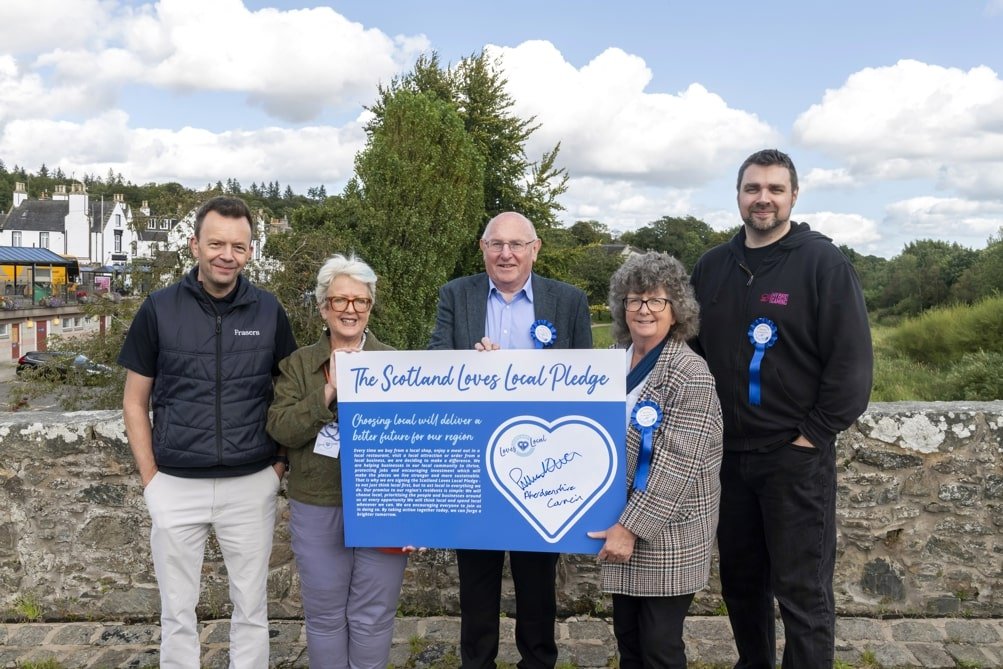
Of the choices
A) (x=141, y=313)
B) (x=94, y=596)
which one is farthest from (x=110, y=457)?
(x=141, y=313)

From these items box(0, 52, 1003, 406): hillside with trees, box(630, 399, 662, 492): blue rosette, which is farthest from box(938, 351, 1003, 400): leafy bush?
box(630, 399, 662, 492): blue rosette

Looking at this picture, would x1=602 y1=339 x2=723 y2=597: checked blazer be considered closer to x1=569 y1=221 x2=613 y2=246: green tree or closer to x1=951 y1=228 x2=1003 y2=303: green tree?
x1=951 y1=228 x2=1003 y2=303: green tree

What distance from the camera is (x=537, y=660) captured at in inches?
129

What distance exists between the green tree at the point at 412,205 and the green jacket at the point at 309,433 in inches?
677

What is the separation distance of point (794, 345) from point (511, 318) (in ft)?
3.98

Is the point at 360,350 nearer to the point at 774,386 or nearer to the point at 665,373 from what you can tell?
the point at 665,373

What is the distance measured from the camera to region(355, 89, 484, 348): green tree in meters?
20.7

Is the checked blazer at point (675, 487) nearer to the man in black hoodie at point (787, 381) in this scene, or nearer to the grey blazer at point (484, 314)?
the man in black hoodie at point (787, 381)

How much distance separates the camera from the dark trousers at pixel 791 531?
9.73 ft

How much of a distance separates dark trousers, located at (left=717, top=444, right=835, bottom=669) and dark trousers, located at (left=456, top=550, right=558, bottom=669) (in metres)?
0.82

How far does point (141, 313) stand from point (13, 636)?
2.33 metres

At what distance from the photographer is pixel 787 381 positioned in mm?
2949

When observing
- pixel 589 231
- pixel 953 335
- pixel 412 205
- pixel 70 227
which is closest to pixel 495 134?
pixel 412 205

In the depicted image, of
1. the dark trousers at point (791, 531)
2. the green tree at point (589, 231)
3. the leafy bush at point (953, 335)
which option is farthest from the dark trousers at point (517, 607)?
the green tree at point (589, 231)
